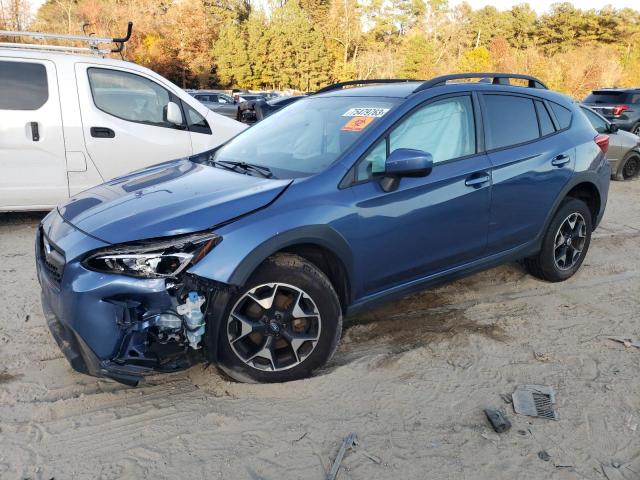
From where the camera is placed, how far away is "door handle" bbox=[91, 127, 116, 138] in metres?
5.86

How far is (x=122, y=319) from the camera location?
256 centimetres

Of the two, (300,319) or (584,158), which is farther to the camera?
(584,158)

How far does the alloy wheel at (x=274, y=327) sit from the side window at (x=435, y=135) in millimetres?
809

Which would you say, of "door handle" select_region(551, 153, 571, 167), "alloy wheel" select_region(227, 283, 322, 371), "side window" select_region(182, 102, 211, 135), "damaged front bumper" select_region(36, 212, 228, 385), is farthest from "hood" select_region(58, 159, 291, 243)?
"side window" select_region(182, 102, 211, 135)

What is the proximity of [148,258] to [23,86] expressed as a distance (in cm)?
411

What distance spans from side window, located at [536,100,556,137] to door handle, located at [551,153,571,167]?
21 cm

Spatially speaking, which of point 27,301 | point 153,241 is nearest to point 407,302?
point 153,241

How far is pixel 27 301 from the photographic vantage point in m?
4.04

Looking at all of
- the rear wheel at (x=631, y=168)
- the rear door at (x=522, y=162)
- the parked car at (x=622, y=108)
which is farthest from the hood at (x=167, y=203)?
the parked car at (x=622, y=108)

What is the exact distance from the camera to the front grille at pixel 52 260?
2.69 meters

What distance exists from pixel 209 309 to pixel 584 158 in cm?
337

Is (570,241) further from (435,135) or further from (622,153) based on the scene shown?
(622,153)

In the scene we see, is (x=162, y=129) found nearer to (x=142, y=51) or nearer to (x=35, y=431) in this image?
(x=35, y=431)

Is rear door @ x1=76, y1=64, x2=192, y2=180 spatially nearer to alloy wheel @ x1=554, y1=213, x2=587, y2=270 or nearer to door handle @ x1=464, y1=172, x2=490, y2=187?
door handle @ x1=464, y1=172, x2=490, y2=187
